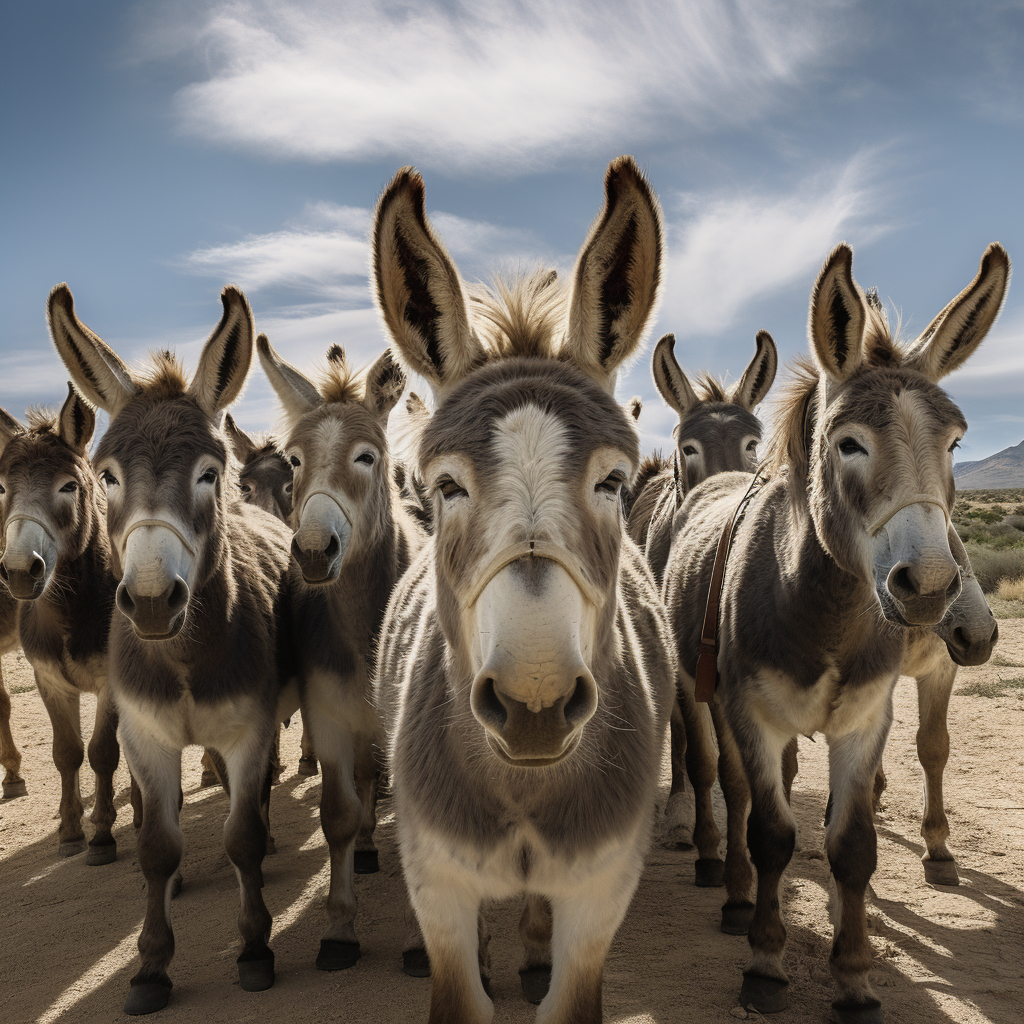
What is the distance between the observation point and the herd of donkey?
2.25 metres

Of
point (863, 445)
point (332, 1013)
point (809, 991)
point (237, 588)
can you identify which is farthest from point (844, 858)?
point (237, 588)

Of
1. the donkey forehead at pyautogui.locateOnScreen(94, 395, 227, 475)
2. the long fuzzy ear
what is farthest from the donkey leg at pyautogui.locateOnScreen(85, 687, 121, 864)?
the donkey forehead at pyautogui.locateOnScreen(94, 395, 227, 475)

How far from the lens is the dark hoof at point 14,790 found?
743 cm

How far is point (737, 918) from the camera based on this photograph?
436cm

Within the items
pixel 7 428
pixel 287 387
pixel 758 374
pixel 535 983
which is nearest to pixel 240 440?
pixel 7 428

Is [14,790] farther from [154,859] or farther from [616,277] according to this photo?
[616,277]

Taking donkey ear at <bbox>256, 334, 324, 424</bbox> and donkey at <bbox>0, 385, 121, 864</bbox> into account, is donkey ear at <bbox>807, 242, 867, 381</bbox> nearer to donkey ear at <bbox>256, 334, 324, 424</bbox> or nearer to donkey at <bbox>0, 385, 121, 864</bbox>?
donkey ear at <bbox>256, 334, 324, 424</bbox>

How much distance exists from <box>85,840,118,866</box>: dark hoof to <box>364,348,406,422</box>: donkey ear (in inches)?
155

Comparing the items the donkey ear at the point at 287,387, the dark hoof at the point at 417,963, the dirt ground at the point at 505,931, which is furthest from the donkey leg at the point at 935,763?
the donkey ear at the point at 287,387

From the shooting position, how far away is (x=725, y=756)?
4.34m

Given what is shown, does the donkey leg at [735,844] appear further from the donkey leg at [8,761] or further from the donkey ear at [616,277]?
the donkey leg at [8,761]

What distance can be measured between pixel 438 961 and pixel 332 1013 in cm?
143

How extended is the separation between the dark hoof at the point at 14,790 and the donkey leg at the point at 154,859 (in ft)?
14.9

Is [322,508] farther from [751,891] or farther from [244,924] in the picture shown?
[751,891]
